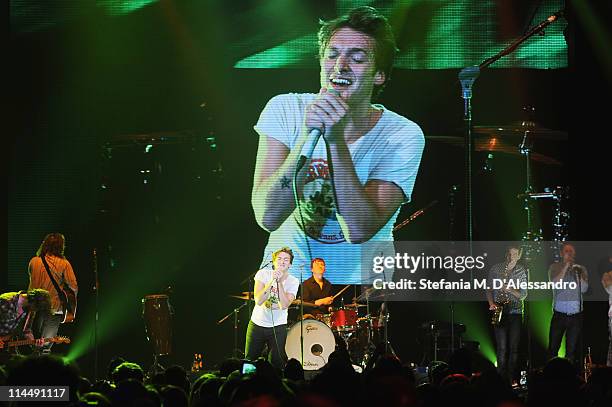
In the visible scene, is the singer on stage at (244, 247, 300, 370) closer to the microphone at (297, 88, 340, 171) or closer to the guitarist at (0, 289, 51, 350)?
the microphone at (297, 88, 340, 171)

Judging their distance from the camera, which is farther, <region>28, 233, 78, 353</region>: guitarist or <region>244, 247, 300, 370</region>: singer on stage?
<region>244, 247, 300, 370</region>: singer on stage

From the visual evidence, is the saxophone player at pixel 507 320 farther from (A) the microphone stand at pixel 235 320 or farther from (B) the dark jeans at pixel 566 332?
(A) the microphone stand at pixel 235 320

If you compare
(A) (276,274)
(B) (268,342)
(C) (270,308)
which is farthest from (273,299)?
(B) (268,342)

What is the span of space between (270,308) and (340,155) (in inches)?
81.3

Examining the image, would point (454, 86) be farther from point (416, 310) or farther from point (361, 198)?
point (416, 310)

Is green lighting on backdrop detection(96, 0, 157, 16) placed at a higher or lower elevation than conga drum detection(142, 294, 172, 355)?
higher

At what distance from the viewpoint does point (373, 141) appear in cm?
1113

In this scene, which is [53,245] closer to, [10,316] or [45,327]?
[45,327]

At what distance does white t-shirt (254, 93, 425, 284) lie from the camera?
434 inches

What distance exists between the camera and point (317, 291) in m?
10.7

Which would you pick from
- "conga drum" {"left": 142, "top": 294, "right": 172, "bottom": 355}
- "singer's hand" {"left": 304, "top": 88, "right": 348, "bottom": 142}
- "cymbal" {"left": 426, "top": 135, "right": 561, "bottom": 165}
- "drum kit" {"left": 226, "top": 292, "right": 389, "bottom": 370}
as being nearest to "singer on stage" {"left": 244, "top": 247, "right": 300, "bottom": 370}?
"drum kit" {"left": 226, "top": 292, "right": 389, "bottom": 370}

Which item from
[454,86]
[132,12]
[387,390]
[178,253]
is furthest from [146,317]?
[387,390]

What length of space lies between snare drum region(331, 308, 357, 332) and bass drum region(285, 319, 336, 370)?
0.56 ft

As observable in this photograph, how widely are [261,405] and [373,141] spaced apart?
8744 mm
